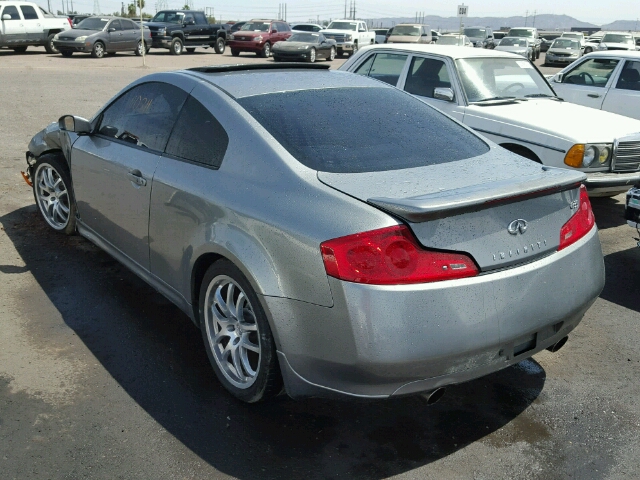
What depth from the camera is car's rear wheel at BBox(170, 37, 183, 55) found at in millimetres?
30675

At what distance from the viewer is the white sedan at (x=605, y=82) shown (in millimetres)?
9781

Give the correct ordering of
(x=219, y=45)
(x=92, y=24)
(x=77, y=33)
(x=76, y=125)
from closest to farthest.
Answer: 1. (x=76, y=125)
2. (x=77, y=33)
3. (x=92, y=24)
4. (x=219, y=45)

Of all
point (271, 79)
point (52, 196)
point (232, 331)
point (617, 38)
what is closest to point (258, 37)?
point (617, 38)

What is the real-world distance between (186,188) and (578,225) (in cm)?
201

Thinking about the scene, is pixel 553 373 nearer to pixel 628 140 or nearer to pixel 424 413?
pixel 424 413

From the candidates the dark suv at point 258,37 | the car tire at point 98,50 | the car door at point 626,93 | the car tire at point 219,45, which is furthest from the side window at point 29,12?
the car door at point 626,93

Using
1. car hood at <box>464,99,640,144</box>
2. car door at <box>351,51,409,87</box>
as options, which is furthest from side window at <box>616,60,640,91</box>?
car door at <box>351,51,409,87</box>

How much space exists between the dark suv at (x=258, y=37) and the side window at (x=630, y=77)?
2401 cm

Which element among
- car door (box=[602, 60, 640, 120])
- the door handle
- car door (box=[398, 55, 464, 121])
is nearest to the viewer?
the door handle

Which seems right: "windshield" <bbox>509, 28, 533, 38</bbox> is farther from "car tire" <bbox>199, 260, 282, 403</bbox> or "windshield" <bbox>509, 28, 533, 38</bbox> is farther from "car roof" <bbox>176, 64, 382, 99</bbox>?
"car tire" <bbox>199, 260, 282, 403</bbox>

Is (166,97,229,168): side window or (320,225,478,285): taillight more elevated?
(166,97,229,168): side window

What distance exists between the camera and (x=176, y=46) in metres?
30.9

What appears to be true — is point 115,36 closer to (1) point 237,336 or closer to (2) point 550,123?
(2) point 550,123

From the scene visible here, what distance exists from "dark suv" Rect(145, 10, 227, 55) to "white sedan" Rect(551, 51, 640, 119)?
23.3 m
